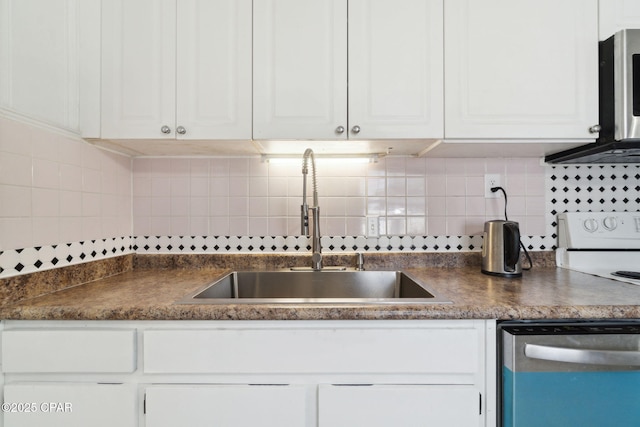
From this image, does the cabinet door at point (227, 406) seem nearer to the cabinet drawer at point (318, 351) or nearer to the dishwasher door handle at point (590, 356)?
the cabinet drawer at point (318, 351)

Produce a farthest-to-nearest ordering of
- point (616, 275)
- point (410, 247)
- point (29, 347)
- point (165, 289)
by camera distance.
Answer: point (410, 247), point (616, 275), point (165, 289), point (29, 347)

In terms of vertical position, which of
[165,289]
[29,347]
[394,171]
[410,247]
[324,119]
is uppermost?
[324,119]

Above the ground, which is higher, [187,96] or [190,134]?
[187,96]

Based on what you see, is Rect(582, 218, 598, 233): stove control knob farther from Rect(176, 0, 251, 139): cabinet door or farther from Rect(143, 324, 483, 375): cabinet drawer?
Rect(176, 0, 251, 139): cabinet door

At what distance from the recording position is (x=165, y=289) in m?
1.15

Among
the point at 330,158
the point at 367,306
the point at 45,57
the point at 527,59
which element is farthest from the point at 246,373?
the point at 527,59

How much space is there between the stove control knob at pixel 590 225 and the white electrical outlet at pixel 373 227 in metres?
0.94

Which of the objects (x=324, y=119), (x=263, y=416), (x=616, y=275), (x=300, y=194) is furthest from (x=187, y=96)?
(x=616, y=275)

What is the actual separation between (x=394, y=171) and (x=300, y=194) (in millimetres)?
467

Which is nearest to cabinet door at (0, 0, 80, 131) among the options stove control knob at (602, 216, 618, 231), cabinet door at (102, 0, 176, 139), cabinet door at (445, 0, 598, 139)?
cabinet door at (102, 0, 176, 139)

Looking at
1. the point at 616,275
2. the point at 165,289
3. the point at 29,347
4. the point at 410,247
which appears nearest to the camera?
the point at 29,347

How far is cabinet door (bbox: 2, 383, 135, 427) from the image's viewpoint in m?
0.92

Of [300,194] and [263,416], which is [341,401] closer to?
[263,416]

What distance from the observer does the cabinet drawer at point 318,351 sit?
93 cm
